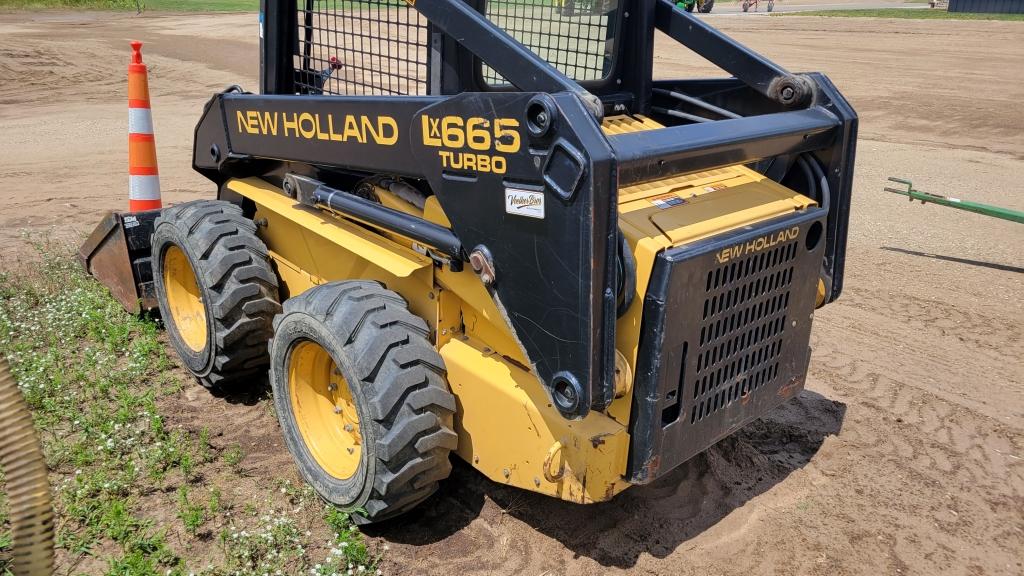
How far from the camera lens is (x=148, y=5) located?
105 ft

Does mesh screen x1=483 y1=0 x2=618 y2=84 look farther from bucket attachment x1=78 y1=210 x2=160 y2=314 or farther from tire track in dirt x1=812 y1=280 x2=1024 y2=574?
bucket attachment x1=78 y1=210 x2=160 y2=314

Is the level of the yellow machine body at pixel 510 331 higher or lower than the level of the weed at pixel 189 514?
higher

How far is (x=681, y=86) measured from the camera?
3951mm

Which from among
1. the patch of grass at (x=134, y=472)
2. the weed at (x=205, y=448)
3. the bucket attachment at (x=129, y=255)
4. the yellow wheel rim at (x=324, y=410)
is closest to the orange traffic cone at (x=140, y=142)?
the bucket attachment at (x=129, y=255)

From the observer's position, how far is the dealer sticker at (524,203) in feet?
7.86

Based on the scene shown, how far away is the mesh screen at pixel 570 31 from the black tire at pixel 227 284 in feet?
5.07

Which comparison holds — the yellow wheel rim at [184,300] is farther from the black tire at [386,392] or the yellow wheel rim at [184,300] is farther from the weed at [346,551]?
the weed at [346,551]

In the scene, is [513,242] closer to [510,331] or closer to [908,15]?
[510,331]

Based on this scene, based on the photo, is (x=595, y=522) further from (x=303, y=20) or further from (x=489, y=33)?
(x=303, y=20)

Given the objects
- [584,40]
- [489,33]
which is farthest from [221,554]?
[584,40]

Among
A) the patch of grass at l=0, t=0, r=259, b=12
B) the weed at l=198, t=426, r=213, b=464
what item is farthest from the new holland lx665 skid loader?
the patch of grass at l=0, t=0, r=259, b=12

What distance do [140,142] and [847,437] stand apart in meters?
4.09

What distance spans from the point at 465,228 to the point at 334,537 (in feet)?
4.15

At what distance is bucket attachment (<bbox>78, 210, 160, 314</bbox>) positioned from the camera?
458cm
